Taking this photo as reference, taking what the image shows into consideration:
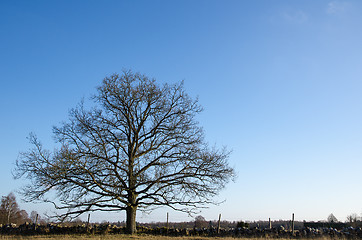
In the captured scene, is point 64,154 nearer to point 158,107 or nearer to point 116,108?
point 116,108

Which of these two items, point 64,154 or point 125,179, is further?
point 125,179

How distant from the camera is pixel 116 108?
20141 millimetres

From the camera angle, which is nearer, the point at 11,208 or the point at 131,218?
the point at 131,218

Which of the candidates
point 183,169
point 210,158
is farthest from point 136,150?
point 210,158

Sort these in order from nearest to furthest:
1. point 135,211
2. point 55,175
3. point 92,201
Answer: point 55,175 < point 92,201 < point 135,211

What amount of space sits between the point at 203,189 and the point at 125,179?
4.69 meters

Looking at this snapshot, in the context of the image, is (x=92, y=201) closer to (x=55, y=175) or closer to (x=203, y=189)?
(x=55, y=175)

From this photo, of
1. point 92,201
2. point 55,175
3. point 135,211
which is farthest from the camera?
point 135,211

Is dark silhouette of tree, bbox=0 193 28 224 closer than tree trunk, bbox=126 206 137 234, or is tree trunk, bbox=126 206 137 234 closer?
tree trunk, bbox=126 206 137 234

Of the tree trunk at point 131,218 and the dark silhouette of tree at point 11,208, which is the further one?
the dark silhouette of tree at point 11,208

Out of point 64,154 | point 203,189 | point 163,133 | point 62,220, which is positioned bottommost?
point 62,220

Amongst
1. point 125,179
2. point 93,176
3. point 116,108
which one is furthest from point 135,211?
point 116,108

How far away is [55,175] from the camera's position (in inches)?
676

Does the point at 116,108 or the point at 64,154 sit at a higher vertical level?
the point at 116,108
